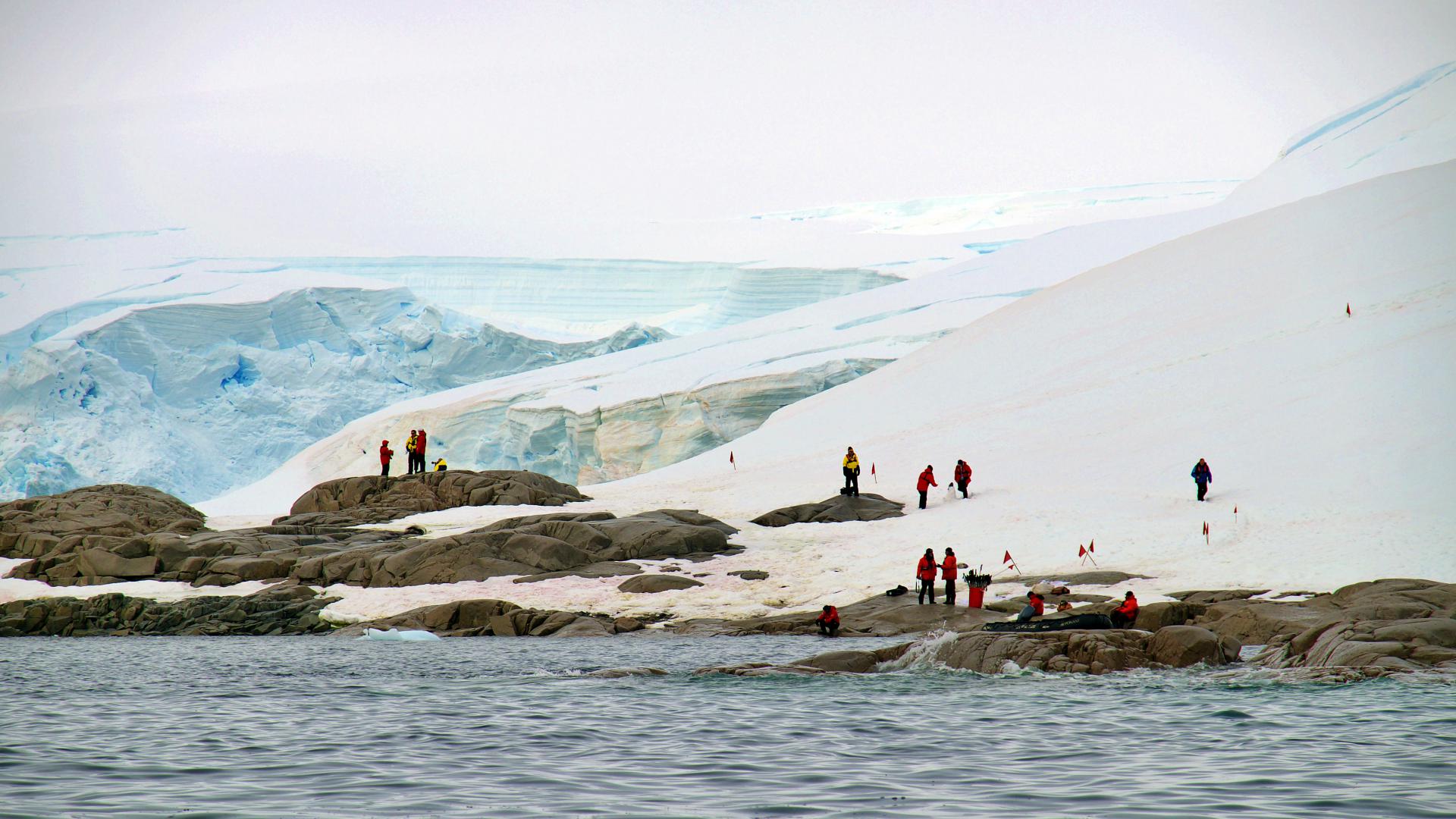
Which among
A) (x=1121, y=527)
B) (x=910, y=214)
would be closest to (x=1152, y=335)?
(x=1121, y=527)

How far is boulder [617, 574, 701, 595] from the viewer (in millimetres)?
27703

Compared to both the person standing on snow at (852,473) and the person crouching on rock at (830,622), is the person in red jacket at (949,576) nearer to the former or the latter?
the person crouching on rock at (830,622)

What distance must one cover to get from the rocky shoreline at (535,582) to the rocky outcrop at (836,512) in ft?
0.22

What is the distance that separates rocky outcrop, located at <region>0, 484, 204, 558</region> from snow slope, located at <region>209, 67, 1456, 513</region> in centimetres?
1493

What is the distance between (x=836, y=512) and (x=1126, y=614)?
14.8m

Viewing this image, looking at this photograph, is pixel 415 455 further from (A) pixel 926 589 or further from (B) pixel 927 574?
(B) pixel 927 574

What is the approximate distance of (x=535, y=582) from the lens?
28.6 metres

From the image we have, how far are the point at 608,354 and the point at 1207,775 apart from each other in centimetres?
Result: 6088

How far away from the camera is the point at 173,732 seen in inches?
488

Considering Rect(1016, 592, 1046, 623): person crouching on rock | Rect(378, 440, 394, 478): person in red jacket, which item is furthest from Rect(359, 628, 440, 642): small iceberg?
Rect(378, 440, 394, 478): person in red jacket

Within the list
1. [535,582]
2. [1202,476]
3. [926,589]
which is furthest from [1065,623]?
[1202,476]

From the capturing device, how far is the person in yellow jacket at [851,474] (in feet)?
112

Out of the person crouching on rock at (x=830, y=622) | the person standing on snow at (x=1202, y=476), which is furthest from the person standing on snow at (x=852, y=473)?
the person crouching on rock at (x=830, y=622)

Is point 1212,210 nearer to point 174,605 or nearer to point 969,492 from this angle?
point 969,492
